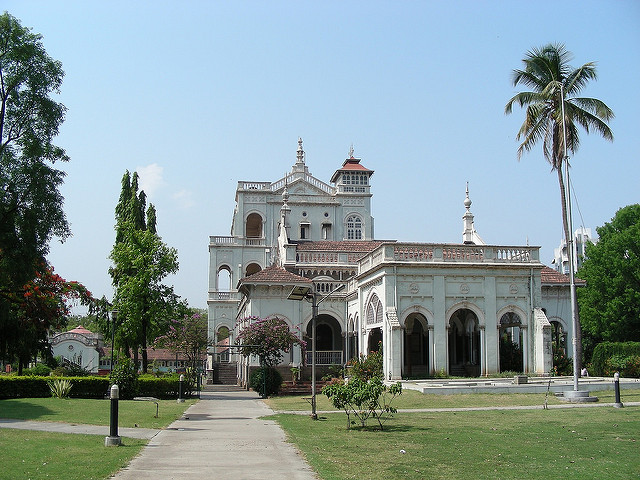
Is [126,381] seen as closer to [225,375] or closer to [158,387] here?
[158,387]

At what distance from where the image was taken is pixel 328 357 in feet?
139

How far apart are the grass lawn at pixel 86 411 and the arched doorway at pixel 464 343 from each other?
16232mm

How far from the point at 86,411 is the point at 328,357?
21.7 m

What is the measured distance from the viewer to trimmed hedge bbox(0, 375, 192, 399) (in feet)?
91.1

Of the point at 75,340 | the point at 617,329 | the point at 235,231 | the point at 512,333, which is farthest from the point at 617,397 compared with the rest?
the point at 75,340

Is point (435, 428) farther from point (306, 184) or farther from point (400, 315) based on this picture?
point (306, 184)

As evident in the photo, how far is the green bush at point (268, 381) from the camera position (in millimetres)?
35219

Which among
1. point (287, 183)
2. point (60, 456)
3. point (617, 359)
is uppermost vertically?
point (287, 183)

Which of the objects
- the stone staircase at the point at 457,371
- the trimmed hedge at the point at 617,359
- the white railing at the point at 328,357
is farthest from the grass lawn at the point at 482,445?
the white railing at the point at 328,357

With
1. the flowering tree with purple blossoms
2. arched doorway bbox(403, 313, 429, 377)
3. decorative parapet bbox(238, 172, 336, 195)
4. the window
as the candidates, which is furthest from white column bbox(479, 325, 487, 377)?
decorative parapet bbox(238, 172, 336, 195)

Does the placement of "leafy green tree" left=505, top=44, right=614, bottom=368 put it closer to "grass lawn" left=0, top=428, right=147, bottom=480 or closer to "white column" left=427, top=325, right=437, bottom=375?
"white column" left=427, top=325, right=437, bottom=375

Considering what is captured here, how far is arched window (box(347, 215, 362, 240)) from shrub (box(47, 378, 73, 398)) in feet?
140

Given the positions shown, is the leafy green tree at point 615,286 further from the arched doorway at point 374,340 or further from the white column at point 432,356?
the white column at point 432,356

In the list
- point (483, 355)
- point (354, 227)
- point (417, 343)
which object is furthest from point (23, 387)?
point (354, 227)
